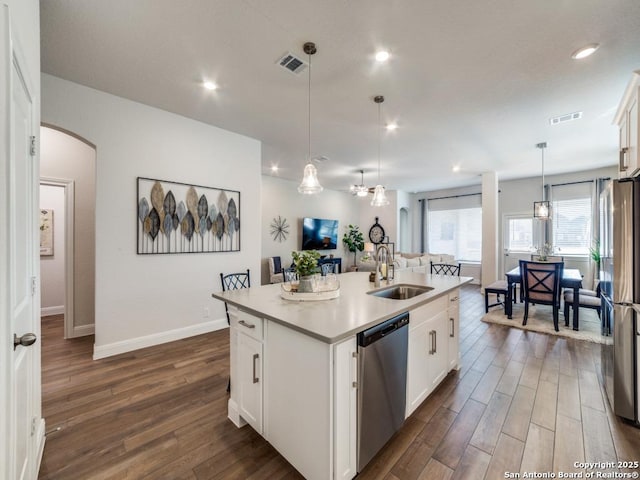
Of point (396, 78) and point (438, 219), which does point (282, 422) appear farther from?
point (438, 219)

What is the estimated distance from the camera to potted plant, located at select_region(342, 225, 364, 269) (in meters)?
8.99

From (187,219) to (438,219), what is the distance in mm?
7884

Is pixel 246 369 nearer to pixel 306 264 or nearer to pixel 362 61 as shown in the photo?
pixel 306 264

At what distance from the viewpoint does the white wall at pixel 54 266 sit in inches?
187

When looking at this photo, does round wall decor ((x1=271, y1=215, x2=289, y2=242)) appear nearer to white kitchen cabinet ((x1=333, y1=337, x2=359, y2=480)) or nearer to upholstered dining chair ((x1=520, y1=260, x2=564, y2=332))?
upholstered dining chair ((x1=520, y1=260, x2=564, y2=332))

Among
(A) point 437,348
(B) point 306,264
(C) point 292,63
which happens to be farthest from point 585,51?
(B) point 306,264

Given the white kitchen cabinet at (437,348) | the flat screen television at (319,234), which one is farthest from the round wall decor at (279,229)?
the white kitchen cabinet at (437,348)

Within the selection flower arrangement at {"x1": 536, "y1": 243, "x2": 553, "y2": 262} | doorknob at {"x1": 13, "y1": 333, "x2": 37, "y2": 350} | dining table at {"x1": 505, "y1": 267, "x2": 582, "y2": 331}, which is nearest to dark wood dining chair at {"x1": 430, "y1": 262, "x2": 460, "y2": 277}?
dining table at {"x1": 505, "y1": 267, "x2": 582, "y2": 331}

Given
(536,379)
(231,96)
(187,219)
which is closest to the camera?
(536,379)

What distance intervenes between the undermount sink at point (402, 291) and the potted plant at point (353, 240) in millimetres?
6224

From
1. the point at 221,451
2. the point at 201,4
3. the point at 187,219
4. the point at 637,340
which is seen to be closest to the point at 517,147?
the point at 637,340

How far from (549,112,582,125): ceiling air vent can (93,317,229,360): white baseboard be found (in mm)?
5293

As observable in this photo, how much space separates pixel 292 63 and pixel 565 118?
11.9ft

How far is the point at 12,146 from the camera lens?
1.03 m
